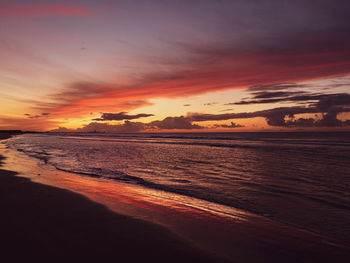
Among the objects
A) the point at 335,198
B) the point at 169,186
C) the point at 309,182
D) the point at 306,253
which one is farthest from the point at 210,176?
the point at 306,253

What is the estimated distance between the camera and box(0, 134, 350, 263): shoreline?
4.82m

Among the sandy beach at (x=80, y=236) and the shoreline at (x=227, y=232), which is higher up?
the sandy beach at (x=80, y=236)

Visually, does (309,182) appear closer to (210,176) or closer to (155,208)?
(210,176)

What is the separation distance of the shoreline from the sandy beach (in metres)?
0.14

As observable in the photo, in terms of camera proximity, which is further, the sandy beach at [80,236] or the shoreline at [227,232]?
the shoreline at [227,232]

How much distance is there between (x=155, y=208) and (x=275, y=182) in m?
7.69

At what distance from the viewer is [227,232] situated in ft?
19.3

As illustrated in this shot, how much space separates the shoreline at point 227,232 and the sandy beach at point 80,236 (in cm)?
14

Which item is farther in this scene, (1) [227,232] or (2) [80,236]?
(1) [227,232]

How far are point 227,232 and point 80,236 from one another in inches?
147

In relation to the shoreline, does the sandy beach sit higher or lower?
higher

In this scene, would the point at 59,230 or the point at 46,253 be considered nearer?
the point at 46,253

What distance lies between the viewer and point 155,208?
7.66 metres

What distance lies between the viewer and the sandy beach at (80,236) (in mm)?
4355
